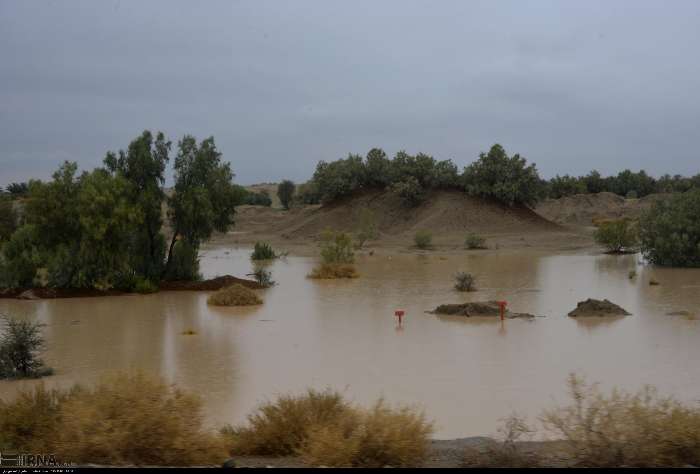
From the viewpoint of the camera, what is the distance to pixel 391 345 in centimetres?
1627

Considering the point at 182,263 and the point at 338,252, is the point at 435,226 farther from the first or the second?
the point at 182,263

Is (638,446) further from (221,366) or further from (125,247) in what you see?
(125,247)

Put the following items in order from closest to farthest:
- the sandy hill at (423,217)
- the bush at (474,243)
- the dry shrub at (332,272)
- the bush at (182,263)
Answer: the bush at (182,263)
the dry shrub at (332,272)
the bush at (474,243)
the sandy hill at (423,217)

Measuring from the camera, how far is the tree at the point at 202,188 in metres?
29.0

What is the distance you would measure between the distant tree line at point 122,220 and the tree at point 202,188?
0.14 feet

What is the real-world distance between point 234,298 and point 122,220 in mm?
6269

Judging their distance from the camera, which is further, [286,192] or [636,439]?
[286,192]

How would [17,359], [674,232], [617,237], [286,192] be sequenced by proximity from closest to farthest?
[17,359] < [674,232] < [617,237] < [286,192]

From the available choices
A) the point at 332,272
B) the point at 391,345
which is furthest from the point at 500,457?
the point at 332,272

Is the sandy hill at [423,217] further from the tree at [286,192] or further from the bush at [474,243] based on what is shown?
the tree at [286,192]

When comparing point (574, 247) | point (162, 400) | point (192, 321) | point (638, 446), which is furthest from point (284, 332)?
point (574, 247)

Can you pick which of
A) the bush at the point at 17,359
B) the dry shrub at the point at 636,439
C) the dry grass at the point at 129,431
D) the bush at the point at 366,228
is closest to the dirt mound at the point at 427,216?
the bush at the point at 366,228

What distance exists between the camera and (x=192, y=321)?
2052 cm

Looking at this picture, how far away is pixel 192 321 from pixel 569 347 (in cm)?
1074
